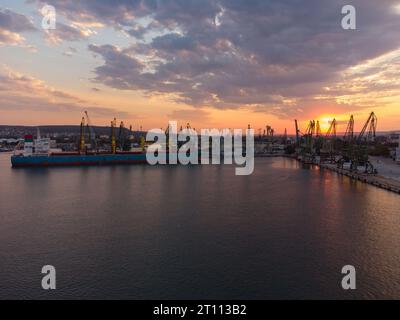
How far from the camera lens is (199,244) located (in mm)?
13164

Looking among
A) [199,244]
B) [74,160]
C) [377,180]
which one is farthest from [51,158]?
[377,180]

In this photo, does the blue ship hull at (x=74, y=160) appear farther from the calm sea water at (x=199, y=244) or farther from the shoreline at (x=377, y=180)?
the shoreline at (x=377, y=180)

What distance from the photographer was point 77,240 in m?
13.8

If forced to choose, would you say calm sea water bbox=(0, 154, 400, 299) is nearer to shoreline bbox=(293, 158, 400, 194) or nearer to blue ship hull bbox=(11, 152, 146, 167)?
shoreline bbox=(293, 158, 400, 194)

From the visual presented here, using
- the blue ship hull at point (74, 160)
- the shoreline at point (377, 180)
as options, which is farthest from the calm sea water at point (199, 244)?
the blue ship hull at point (74, 160)

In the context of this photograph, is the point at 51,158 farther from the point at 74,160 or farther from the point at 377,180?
the point at 377,180

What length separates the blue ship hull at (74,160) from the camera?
45938 mm

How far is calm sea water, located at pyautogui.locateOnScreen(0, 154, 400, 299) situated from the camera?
965 centimetres

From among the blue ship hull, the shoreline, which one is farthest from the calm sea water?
the blue ship hull

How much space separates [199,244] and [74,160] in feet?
135

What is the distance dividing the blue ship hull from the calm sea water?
23.4 meters

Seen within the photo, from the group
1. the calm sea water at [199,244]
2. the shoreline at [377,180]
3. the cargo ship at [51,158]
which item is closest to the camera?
→ the calm sea water at [199,244]

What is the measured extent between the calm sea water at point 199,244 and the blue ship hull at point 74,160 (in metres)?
23.4

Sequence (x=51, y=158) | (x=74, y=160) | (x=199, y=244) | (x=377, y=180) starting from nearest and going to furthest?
(x=199, y=244), (x=377, y=180), (x=51, y=158), (x=74, y=160)
